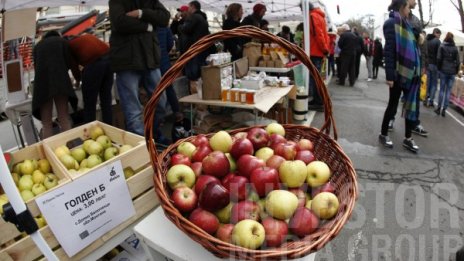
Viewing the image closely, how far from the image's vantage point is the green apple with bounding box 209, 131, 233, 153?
154 cm

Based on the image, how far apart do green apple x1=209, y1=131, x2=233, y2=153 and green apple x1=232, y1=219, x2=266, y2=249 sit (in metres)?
0.50

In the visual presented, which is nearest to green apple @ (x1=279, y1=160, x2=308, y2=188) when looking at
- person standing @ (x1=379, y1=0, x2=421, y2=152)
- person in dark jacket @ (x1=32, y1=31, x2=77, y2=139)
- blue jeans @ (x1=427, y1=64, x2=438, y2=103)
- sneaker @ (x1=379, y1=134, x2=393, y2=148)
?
person in dark jacket @ (x1=32, y1=31, x2=77, y2=139)

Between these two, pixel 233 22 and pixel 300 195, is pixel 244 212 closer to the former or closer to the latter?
pixel 300 195

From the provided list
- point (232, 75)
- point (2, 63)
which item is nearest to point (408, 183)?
point (232, 75)

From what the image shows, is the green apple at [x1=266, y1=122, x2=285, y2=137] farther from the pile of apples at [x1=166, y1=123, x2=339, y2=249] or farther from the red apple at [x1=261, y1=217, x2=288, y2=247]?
the red apple at [x1=261, y1=217, x2=288, y2=247]

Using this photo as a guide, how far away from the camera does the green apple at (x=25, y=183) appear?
5.54ft

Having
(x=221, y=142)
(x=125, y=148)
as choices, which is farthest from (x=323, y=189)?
(x=125, y=148)

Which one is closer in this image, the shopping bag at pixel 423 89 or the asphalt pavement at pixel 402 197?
the asphalt pavement at pixel 402 197

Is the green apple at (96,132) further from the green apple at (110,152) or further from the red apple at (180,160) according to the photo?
the red apple at (180,160)

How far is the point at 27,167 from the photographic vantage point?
1.80 metres

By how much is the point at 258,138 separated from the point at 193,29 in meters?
3.75

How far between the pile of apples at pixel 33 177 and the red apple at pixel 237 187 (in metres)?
1.03

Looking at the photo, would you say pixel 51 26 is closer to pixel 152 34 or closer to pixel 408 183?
pixel 152 34

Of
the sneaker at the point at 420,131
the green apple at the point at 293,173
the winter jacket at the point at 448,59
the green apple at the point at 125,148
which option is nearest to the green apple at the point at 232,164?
the green apple at the point at 293,173
